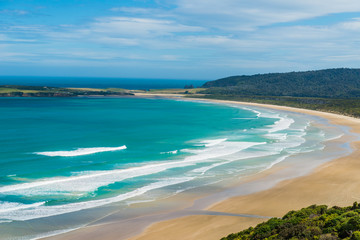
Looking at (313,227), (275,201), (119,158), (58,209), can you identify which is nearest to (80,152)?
(119,158)

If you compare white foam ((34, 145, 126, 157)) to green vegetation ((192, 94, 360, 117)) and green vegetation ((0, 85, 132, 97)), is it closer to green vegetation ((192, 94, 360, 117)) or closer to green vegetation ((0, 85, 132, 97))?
green vegetation ((192, 94, 360, 117))

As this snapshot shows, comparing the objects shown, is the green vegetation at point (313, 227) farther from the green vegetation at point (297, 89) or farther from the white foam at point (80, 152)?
the green vegetation at point (297, 89)

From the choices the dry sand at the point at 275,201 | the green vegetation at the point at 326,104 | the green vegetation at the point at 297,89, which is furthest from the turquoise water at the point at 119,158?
the green vegetation at the point at 297,89

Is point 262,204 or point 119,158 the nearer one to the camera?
point 262,204

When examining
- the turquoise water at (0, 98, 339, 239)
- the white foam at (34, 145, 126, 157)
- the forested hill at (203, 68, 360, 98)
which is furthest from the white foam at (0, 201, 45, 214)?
the forested hill at (203, 68, 360, 98)

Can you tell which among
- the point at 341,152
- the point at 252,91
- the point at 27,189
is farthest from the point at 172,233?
the point at 252,91

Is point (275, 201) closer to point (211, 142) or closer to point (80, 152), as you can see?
point (211, 142)

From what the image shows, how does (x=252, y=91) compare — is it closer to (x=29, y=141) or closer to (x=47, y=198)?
(x=29, y=141)
